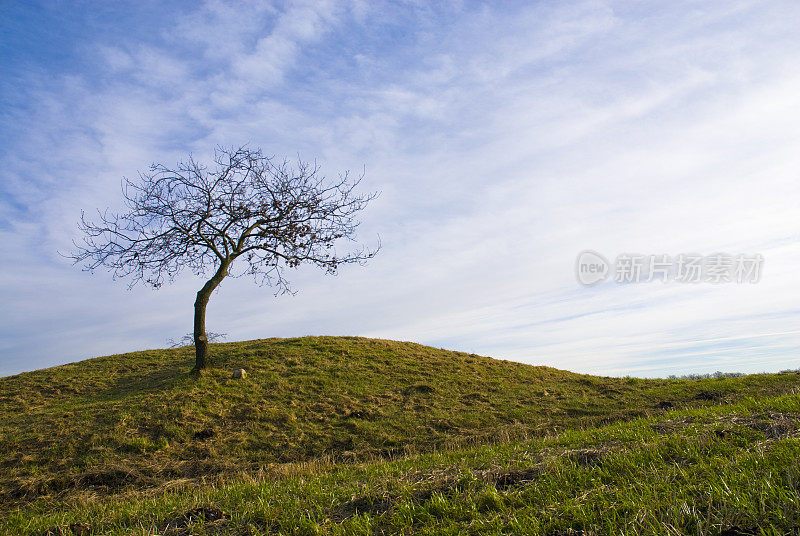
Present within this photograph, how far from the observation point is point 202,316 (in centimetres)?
2144

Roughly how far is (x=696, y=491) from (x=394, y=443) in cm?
1089

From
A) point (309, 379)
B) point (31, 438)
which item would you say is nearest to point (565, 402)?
point (309, 379)

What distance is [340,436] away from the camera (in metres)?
15.0

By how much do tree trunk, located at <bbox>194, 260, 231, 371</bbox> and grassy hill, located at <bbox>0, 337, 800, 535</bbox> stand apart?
3.41ft

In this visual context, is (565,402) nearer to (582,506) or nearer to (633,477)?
(633,477)

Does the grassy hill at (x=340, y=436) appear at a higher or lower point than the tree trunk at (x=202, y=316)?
lower

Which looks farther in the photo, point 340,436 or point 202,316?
point 202,316

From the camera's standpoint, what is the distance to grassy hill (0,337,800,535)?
5.46m

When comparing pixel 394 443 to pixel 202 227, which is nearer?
pixel 394 443

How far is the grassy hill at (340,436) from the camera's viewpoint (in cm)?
546

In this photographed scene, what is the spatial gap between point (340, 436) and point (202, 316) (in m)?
10.7

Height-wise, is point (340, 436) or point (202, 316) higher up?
point (202, 316)

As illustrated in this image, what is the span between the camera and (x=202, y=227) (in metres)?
22.7

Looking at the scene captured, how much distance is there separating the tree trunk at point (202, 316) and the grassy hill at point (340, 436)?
3.41ft
